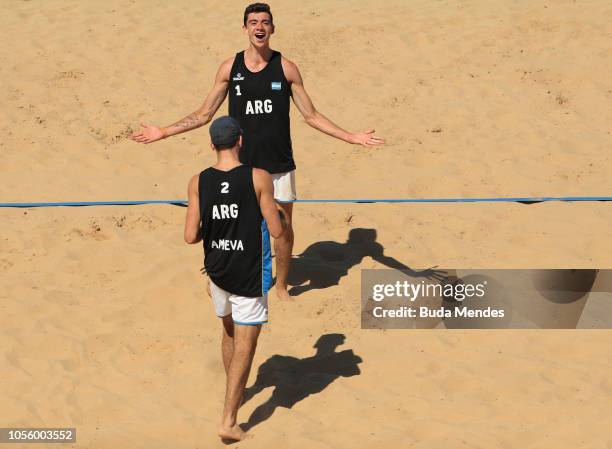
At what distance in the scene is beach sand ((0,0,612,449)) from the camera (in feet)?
20.5

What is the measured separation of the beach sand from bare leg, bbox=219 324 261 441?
0.18m

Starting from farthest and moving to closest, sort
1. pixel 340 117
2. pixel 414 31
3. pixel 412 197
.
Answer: pixel 414 31, pixel 340 117, pixel 412 197

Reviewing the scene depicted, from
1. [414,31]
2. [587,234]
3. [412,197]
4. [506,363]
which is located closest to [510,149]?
[412,197]

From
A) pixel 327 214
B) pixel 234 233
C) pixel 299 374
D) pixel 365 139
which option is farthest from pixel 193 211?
pixel 327 214

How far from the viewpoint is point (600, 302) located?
7.69 metres

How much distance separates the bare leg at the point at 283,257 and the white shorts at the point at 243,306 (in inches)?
67.7

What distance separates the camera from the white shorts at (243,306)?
579 centimetres

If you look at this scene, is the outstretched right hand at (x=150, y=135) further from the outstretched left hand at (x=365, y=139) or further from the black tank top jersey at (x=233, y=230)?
the black tank top jersey at (x=233, y=230)

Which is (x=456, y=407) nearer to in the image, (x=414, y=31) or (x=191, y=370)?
(x=191, y=370)

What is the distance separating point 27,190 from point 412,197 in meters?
3.50

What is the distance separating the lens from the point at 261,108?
7516 millimetres

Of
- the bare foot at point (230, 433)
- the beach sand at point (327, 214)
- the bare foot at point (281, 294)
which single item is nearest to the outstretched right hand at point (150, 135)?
the beach sand at point (327, 214)

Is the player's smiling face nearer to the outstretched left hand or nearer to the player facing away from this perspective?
the outstretched left hand

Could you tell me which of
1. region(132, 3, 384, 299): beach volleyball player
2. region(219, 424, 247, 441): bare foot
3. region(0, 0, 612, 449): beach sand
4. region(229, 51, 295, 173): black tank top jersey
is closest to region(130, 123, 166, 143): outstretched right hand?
region(132, 3, 384, 299): beach volleyball player
